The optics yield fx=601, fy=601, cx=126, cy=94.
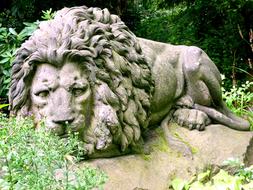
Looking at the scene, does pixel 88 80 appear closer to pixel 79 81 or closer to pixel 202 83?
pixel 79 81

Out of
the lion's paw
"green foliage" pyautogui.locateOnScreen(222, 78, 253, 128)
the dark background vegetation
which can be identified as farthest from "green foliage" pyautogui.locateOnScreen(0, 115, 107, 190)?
the dark background vegetation

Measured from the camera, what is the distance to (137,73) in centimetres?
431

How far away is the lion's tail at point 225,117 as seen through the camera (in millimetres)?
5070

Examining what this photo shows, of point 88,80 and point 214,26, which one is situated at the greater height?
point 88,80

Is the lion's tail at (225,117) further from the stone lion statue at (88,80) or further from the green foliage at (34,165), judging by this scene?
the green foliage at (34,165)

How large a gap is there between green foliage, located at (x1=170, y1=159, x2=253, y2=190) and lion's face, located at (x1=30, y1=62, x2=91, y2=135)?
2.74ft

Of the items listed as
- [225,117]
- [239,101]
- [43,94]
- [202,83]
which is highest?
[43,94]

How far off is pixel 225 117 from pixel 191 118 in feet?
1.28

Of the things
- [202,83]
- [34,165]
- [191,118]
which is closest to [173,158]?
[191,118]

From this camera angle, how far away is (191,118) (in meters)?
4.92

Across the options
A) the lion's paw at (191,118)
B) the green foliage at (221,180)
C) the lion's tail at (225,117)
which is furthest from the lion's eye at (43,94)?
the lion's tail at (225,117)

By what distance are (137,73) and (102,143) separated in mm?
617

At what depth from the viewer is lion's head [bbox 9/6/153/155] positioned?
3.87 metres

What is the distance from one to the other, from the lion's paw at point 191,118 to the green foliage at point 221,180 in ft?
1.52
